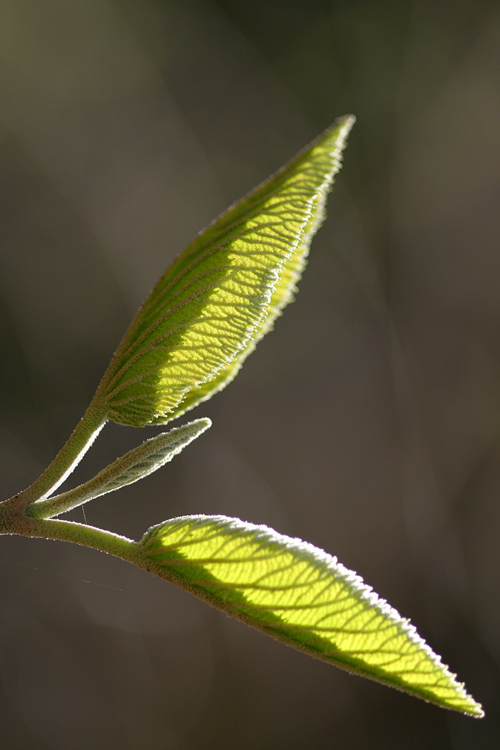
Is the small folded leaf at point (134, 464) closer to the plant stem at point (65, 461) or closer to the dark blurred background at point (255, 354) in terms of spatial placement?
the plant stem at point (65, 461)

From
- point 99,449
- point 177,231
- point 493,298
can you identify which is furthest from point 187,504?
point 493,298

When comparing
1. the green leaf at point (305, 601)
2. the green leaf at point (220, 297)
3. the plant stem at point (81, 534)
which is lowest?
the green leaf at point (305, 601)

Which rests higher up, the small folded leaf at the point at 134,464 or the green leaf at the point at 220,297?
the green leaf at the point at 220,297

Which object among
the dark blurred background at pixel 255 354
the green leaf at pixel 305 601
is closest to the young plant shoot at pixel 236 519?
the green leaf at pixel 305 601

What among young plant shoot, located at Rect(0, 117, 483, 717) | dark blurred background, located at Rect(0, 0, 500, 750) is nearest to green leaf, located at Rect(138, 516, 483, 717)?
young plant shoot, located at Rect(0, 117, 483, 717)

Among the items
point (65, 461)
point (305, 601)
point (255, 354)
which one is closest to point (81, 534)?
point (65, 461)
